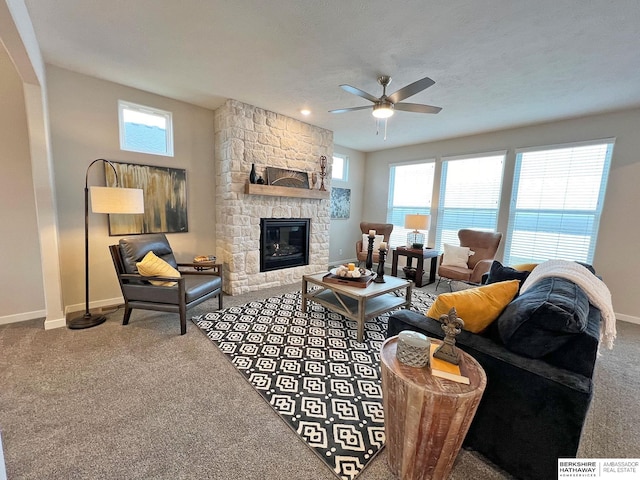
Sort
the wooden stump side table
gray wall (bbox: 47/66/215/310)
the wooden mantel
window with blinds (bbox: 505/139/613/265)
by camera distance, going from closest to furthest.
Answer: the wooden stump side table < gray wall (bbox: 47/66/215/310) < window with blinds (bbox: 505/139/613/265) < the wooden mantel

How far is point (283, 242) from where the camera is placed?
4.53m

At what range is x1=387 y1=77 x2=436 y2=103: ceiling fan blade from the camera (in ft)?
7.12

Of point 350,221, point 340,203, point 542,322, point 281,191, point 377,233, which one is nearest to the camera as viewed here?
point 542,322

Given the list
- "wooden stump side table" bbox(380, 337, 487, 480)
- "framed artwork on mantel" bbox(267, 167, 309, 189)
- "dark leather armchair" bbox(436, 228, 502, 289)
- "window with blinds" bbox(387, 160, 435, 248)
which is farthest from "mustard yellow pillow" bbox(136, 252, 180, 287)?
"window with blinds" bbox(387, 160, 435, 248)

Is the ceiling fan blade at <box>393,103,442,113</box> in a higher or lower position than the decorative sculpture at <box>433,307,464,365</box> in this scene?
higher

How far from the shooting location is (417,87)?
228 cm

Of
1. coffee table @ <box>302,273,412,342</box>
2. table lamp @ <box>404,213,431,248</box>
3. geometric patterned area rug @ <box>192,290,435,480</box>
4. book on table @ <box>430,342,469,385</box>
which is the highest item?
table lamp @ <box>404,213,431,248</box>

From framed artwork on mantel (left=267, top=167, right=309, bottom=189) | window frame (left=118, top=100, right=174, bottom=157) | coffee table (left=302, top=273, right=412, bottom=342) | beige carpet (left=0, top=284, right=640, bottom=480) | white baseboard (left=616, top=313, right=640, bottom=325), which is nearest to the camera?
beige carpet (left=0, top=284, right=640, bottom=480)

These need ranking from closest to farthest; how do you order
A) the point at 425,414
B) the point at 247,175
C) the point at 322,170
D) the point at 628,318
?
the point at 425,414, the point at 628,318, the point at 247,175, the point at 322,170

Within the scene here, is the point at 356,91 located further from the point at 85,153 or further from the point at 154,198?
the point at 85,153

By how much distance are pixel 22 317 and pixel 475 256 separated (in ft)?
19.5

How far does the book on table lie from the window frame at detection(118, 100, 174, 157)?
3902mm

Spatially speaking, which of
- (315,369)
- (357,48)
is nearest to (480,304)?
(315,369)

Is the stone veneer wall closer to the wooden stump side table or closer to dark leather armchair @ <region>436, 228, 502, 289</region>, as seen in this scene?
dark leather armchair @ <region>436, 228, 502, 289</region>
